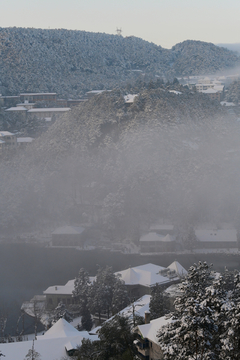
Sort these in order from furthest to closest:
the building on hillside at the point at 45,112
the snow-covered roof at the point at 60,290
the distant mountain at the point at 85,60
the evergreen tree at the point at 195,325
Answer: the distant mountain at the point at 85,60, the building on hillside at the point at 45,112, the snow-covered roof at the point at 60,290, the evergreen tree at the point at 195,325

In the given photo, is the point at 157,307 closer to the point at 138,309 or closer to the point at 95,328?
the point at 138,309

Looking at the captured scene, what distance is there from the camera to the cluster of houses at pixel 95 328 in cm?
1509

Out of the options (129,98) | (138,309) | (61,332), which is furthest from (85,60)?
(61,332)

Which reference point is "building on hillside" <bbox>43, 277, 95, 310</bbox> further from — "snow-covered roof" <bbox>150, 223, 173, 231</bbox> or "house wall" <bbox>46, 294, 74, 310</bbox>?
"snow-covered roof" <bbox>150, 223, 173, 231</bbox>

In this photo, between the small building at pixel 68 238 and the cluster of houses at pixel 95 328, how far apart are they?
1025cm

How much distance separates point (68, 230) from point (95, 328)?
17981 millimetres

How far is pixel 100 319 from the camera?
23.2 metres

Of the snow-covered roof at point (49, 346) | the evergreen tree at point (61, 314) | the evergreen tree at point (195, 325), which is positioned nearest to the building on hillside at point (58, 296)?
the evergreen tree at point (61, 314)

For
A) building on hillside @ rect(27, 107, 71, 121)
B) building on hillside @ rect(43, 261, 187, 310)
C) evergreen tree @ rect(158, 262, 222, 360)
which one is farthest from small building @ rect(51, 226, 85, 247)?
building on hillside @ rect(27, 107, 71, 121)

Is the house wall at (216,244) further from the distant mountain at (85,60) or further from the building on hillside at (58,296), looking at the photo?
the distant mountain at (85,60)

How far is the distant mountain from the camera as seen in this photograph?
85625mm

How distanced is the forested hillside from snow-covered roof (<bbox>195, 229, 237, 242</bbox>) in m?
3.31

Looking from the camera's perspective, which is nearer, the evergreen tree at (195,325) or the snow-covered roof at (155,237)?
the evergreen tree at (195,325)

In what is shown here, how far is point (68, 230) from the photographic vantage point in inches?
1501
